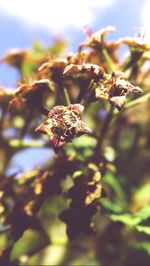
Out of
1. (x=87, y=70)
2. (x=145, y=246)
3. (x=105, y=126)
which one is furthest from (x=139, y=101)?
(x=145, y=246)

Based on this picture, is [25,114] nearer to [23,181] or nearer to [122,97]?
[23,181]

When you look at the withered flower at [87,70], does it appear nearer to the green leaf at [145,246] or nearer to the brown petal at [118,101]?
the brown petal at [118,101]

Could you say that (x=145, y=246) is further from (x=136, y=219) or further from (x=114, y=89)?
(x=114, y=89)

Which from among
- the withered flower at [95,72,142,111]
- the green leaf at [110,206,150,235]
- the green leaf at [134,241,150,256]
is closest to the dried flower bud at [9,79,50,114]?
the withered flower at [95,72,142,111]

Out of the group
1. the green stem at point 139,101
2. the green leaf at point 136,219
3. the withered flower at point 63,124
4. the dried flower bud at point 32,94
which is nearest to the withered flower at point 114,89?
the withered flower at point 63,124

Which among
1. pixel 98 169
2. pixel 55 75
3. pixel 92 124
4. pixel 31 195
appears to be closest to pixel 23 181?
pixel 31 195

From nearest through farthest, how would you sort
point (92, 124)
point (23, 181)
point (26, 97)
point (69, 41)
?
1. point (26, 97)
2. point (23, 181)
3. point (92, 124)
4. point (69, 41)

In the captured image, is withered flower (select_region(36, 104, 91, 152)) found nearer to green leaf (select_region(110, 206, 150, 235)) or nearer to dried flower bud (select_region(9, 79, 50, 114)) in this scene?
dried flower bud (select_region(9, 79, 50, 114))

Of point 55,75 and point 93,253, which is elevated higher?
point 55,75

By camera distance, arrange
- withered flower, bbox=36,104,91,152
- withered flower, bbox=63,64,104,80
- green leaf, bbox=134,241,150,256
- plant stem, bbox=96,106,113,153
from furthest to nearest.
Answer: plant stem, bbox=96,106,113,153 → green leaf, bbox=134,241,150,256 → withered flower, bbox=63,64,104,80 → withered flower, bbox=36,104,91,152
